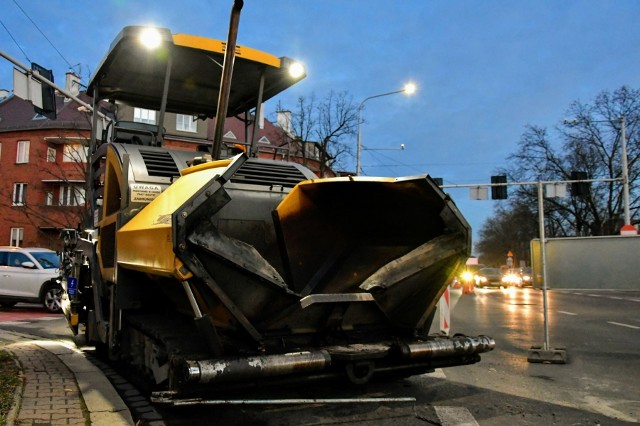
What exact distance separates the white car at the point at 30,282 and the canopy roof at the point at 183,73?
9.74m

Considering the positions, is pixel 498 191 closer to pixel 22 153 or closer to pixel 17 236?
pixel 17 236

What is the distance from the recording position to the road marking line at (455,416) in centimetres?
454

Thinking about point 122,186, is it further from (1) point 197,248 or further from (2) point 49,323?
(2) point 49,323

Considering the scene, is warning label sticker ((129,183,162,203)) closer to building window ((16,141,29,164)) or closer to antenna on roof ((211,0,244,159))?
antenna on roof ((211,0,244,159))

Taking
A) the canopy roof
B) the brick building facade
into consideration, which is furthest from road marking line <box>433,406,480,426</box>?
the brick building facade

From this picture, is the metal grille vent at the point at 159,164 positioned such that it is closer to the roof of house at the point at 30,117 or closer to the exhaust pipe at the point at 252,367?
the exhaust pipe at the point at 252,367

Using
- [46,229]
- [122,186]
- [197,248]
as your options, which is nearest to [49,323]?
[122,186]

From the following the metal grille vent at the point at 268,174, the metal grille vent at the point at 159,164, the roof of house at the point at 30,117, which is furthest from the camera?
the roof of house at the point at 30,117

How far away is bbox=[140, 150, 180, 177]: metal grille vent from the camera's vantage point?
210 inches

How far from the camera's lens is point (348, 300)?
427 centimetres

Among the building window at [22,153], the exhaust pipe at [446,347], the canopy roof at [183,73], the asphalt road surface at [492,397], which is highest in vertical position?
the building window at [22,153]

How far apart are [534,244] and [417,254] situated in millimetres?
4848

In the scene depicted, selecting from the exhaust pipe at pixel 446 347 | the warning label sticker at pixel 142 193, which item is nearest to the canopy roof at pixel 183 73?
the warning label sticker at pixel 142 193

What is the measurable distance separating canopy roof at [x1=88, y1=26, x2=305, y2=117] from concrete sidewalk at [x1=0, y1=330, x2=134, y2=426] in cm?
344
